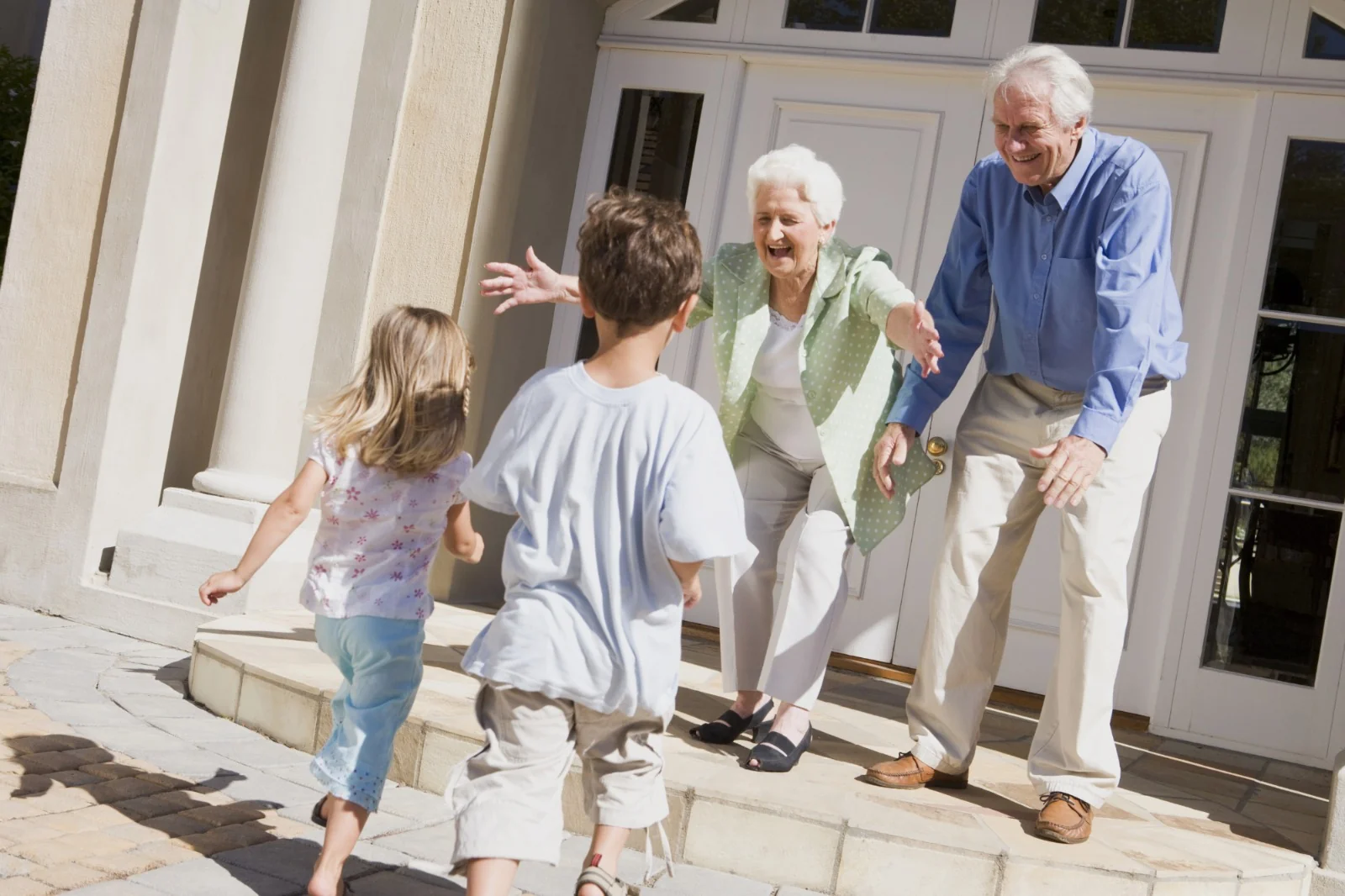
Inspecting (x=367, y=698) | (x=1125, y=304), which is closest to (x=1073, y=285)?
(x=1125, y=304)

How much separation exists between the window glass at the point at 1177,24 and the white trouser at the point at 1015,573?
8.15 feet

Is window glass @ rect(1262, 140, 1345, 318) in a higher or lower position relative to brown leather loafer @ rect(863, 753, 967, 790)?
higher

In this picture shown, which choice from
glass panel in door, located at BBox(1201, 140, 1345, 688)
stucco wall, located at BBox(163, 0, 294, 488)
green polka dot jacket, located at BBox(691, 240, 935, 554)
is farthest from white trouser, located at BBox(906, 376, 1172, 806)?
stucco wall, located at BBox(163, 0, 294, 488)

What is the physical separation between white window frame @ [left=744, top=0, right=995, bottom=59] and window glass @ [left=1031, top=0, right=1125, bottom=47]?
0.21 meters

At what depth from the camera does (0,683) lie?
388cm

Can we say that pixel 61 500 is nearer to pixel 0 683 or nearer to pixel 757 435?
pixel 0 683

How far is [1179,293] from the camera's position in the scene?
5.17m

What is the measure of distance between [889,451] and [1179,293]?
2259 millimetres

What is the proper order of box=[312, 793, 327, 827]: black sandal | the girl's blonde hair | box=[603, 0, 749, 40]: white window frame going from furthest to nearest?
box=[603, 0, 749, 40]: white window frame → box=[312, 793, 327, 827]: black sandal → the girl's blonde hair

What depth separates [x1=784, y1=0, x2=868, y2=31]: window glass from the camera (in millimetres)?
5719

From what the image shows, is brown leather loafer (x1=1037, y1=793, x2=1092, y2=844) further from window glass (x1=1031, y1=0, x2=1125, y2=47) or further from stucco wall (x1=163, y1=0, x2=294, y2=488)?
stucco wall (x1=163, y1=0, x2=294, y2=488)

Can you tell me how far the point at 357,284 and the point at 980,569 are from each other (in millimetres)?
3031

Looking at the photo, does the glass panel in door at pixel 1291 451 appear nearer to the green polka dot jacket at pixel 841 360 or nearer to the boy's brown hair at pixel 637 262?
the green polka dot jacket at pixel 841 360

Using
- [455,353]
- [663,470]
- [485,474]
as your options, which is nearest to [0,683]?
[455,353]
